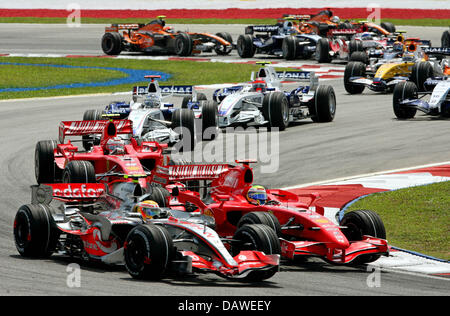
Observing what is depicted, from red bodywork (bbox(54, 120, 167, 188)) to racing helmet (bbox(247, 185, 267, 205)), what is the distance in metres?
3.30

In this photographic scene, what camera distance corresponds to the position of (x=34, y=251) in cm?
1316

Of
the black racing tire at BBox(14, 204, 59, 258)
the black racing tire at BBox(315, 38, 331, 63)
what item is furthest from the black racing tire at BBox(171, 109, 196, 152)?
the black racing tire at BBox(315, 38, 331, 63)

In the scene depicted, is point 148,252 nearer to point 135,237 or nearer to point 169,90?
point 135,237

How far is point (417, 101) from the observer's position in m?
27.7

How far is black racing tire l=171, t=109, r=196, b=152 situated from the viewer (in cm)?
2359

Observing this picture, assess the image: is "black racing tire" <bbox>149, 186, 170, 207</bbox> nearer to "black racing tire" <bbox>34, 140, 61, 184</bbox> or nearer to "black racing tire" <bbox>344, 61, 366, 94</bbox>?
"black racing tire" <bbox>34, 140, 61, 184</bbox>

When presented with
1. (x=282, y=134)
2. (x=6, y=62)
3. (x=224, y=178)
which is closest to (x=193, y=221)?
(x=224, y=178)

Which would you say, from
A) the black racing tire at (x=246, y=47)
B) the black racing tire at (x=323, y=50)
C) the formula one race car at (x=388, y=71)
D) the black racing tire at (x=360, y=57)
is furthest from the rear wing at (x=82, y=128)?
the black racing tire at (x=246, y=47)

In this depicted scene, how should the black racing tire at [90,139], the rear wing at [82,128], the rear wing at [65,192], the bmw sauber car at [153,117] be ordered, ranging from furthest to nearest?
the bmw sauber car at [153,117]
the black racing tire at [90,139]
the rear wing at [82,128]
the rear wing at [65,192]

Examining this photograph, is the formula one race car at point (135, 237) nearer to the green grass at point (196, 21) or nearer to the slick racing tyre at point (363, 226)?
the slick racing tyre at point (363, 226)

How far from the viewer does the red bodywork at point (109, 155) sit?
17.8 meters

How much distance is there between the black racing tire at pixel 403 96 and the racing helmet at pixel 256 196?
48.5ft

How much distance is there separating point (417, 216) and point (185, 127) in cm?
915

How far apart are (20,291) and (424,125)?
18457mm
